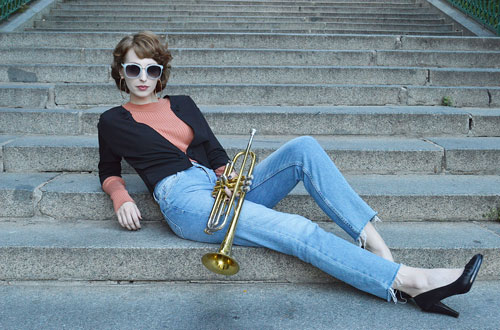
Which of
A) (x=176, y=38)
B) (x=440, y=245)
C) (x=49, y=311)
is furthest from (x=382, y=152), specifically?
(x=176, y=38)

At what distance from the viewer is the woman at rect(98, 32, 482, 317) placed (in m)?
2.35

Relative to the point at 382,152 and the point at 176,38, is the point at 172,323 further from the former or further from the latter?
the point at 176,38

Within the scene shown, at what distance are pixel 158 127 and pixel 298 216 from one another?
99 cm

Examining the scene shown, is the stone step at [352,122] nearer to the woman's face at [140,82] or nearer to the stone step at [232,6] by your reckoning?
the woman's face at [140,82]

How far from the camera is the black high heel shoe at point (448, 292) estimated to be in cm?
224

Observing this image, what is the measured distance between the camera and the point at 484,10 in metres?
6.94

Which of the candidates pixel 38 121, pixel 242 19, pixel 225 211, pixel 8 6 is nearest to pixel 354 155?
pixel 225 211

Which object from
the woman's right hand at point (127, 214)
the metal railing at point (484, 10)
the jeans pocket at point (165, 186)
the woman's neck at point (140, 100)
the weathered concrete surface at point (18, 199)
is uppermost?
the metal railing at point (484, 10)

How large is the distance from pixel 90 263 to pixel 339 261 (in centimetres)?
140

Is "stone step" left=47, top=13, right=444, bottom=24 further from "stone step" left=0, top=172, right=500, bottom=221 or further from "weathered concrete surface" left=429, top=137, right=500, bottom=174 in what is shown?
"stone step" left=0, top=172, right=500, bottom=221

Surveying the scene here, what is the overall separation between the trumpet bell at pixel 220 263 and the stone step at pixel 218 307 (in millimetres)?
263

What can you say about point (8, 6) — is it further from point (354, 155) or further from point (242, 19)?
point (354, 155)

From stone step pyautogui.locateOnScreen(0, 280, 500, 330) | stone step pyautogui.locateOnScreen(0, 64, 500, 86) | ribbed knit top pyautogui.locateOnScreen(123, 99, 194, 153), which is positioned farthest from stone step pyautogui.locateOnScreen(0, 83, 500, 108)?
stone step pyautogui.locateOnScreen(0, 280, 500, 330)

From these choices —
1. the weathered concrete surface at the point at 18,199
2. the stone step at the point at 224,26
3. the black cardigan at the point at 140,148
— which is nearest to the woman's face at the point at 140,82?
the black cardigan at the point at 140,148
